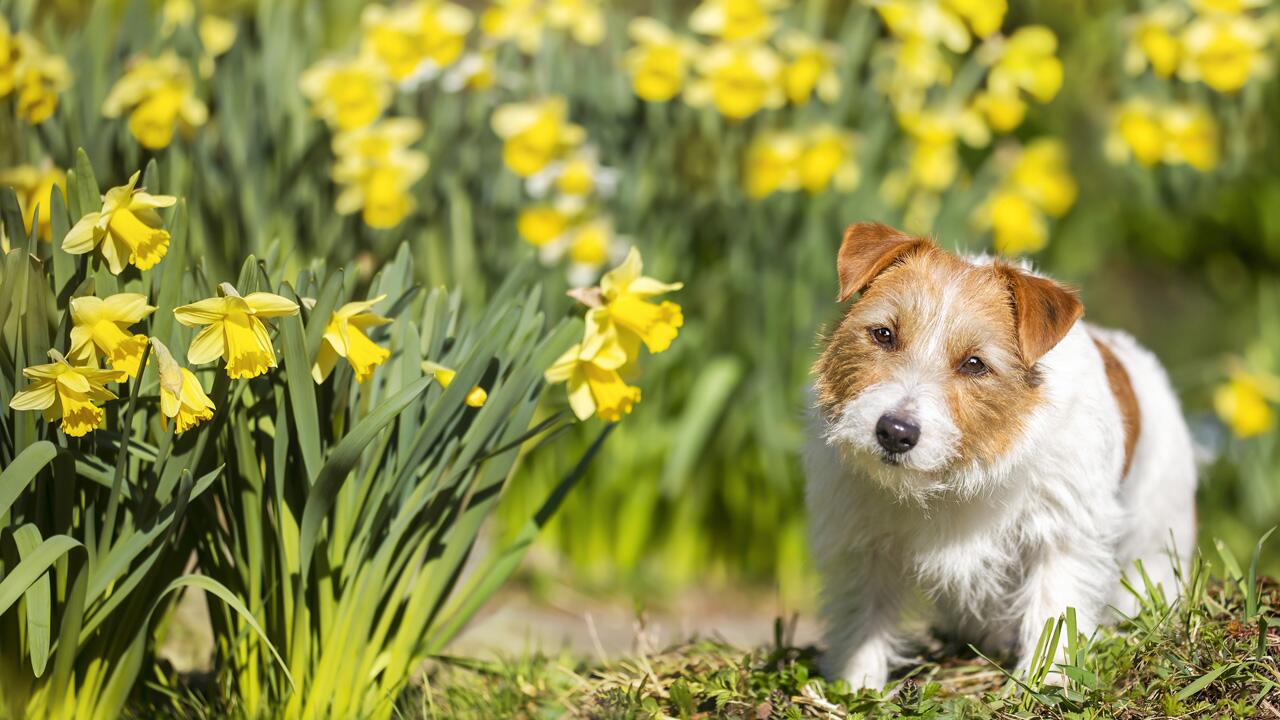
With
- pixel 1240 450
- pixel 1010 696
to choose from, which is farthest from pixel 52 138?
pixel 1240 450

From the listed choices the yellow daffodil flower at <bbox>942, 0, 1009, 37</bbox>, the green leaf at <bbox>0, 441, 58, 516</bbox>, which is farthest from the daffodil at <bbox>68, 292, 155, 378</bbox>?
the yellow daffodil flower at <bbox>942, 0, 1009, 37</bbox>

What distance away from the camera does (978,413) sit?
2.71 m

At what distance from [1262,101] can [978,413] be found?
4435mm

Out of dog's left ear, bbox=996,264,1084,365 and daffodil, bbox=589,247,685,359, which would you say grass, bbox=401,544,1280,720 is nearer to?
dog's left ear, bbox=996,264,1084,365

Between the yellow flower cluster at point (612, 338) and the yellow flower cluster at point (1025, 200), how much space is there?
2536 millimetres

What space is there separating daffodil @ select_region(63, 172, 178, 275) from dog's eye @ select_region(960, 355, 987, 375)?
162 cm

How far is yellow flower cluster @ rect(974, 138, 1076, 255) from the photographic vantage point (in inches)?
194

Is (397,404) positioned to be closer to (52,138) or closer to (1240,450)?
(52,138)

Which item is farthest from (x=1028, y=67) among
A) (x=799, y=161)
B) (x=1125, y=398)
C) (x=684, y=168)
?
(x=1125, y=398)

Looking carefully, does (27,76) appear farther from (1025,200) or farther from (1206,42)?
(1206,42)

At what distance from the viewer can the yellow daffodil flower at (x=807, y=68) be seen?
15.2ft

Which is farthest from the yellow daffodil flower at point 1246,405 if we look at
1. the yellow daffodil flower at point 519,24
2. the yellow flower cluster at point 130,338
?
the yellow flower cluster at point 130,338

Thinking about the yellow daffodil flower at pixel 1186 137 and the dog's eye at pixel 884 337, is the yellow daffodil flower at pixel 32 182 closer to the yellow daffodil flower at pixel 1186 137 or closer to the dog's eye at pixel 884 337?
the dog's eye at pixel 884 337

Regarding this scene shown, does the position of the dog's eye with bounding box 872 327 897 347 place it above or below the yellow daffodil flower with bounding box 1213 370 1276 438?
above
